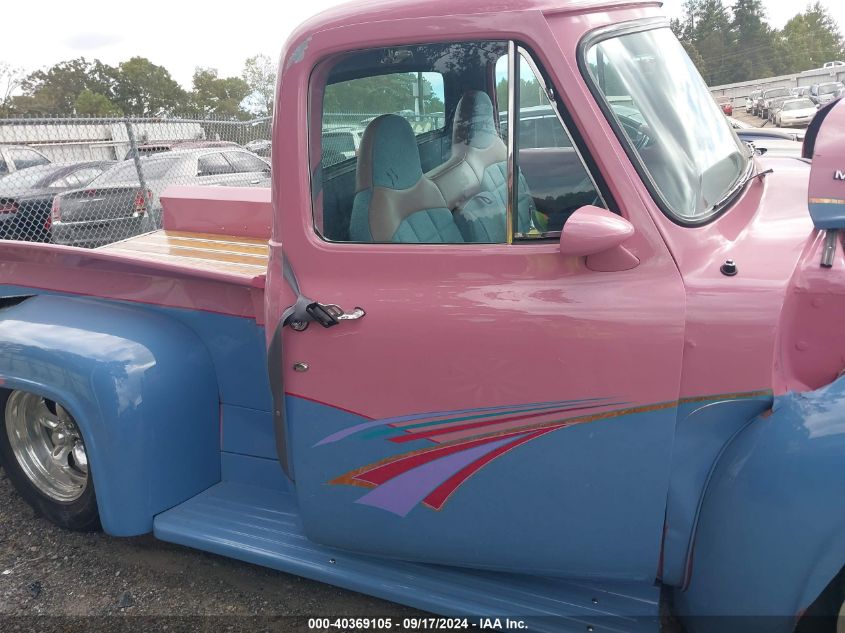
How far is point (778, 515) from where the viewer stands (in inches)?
67.7

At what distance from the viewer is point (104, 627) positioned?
2600 mm

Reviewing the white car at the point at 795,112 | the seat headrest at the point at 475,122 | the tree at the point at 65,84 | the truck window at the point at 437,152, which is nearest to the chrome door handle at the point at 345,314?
the truck window at the point at 437,152

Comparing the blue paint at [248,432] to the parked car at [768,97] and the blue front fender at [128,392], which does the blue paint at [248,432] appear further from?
the parked car at [768,97]

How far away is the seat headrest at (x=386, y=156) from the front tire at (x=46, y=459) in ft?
5.71

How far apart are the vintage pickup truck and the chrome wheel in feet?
1.71

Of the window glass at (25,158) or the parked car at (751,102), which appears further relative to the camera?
the parked car at (751,102)

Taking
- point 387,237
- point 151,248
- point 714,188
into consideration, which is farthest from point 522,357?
point 151,248

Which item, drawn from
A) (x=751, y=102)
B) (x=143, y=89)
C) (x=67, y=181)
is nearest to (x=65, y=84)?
(x=143, y=89)

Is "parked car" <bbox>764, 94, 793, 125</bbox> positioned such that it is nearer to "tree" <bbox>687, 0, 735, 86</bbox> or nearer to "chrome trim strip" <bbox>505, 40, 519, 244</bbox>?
"chrome trim strip" <bbox>505, 40, 519, 244</bbox>

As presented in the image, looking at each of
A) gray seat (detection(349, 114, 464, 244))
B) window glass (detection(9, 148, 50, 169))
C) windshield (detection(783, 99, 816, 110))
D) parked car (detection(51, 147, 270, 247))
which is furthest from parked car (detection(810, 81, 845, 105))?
gray seat (detection(349, 114, 464, 244))

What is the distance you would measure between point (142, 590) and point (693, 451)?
2193 mm

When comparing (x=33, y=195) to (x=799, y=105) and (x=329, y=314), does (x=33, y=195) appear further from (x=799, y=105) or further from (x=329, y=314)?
(x=799, y=105)

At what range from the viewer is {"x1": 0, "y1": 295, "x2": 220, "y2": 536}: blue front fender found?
254cm

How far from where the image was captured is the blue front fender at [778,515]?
5.48ft
